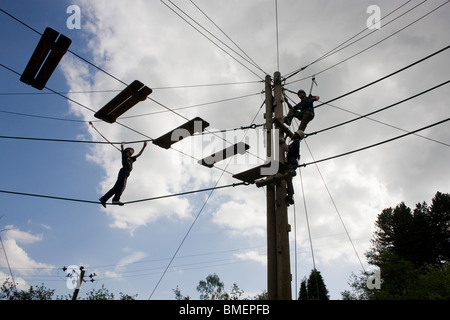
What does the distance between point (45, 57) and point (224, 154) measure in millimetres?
4207

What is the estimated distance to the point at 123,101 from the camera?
634cm

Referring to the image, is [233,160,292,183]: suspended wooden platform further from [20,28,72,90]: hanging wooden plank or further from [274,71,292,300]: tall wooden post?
[20,28,72,90]: hanging wooden plank

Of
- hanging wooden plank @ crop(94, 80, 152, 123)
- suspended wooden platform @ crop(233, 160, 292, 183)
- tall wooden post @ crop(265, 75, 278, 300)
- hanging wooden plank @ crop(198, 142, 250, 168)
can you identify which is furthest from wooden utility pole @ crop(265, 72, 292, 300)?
hanging wooden plank @ crop(94, 80, 152, 123)

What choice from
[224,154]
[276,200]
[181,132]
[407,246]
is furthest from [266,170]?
[407,246]

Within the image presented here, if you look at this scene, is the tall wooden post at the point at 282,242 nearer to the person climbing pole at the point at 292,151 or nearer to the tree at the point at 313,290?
the person climbing pole at the point at 292,151

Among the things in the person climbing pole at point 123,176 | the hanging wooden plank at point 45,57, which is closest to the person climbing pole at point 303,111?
the person climbing pole at point 123,176

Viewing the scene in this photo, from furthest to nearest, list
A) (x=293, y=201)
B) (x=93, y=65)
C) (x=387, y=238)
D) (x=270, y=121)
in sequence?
(x=387, y=238)
(x=270, y=121)
(x=293, y=201)
(x=93, y=65)

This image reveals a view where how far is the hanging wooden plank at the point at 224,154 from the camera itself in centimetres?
712

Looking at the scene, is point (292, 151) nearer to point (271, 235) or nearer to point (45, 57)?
point (271, 235)

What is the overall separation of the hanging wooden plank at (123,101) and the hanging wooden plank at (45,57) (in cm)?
121
